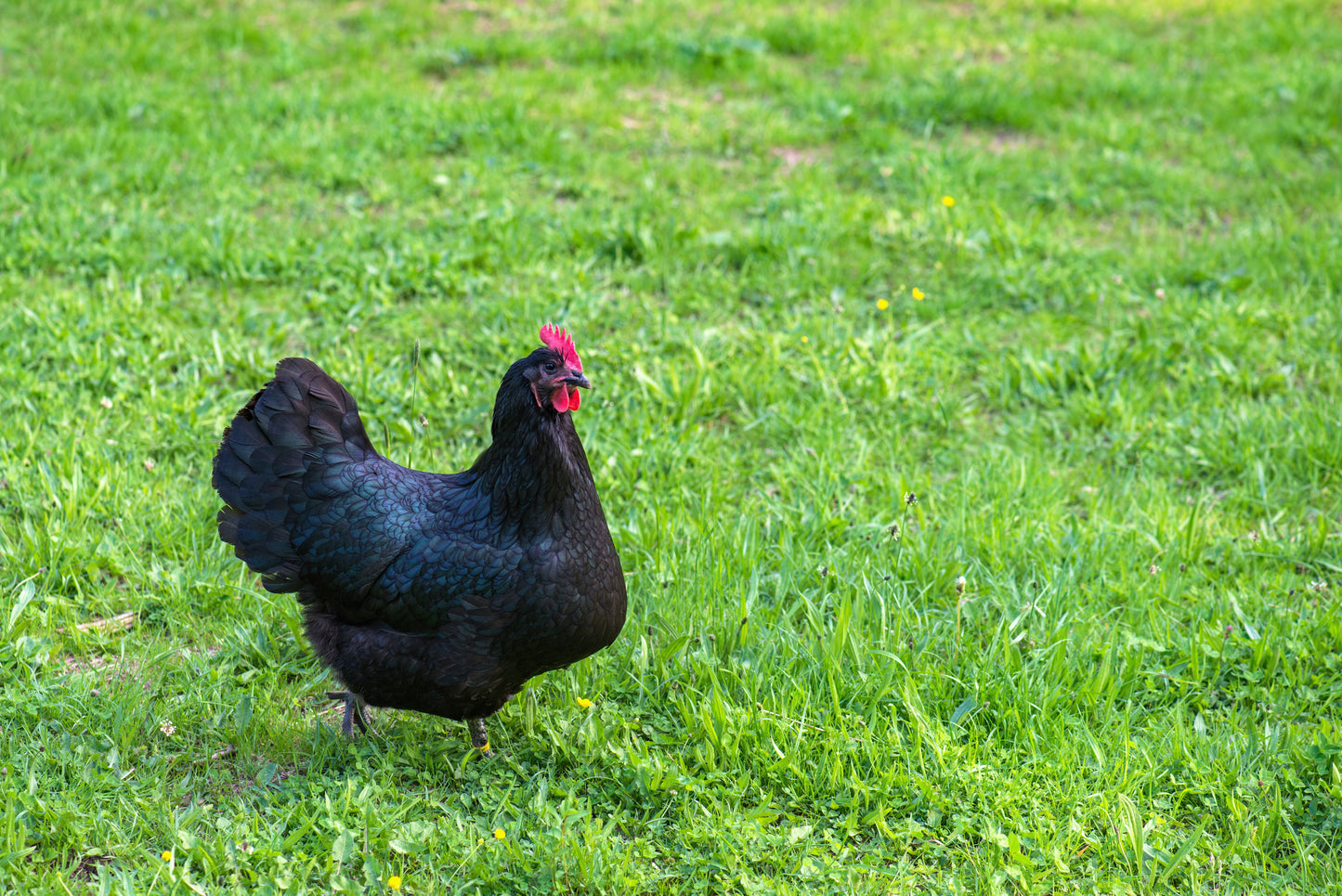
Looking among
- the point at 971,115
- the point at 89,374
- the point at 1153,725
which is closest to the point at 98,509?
the point at 89,374

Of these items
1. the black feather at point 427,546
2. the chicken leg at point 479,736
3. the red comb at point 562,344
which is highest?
the red comb at point 562,344

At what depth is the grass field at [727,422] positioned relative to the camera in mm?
3045

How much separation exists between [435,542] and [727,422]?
6.66 feet

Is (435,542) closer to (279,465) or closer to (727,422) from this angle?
(279,465)

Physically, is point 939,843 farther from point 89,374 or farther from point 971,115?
point 971,115

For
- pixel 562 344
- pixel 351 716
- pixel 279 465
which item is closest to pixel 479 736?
pixel 351 716

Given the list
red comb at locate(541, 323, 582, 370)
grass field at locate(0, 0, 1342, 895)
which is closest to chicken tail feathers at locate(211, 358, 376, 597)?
grass field at locate(0, 0, 1342, 895)

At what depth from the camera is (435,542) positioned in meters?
3.10

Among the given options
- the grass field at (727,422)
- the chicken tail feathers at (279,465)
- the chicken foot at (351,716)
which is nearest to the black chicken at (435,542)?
the chicken tail feathers at (279,465)

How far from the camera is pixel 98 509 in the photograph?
4.04m

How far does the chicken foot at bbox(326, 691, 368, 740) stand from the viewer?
11.0 feet

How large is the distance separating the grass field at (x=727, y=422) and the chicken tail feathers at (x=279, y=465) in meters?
0.55

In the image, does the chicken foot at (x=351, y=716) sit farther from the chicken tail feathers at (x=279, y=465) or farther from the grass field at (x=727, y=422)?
the chicken tail feathers at (x=279, y=465)

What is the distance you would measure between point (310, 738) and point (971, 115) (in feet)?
19.7
